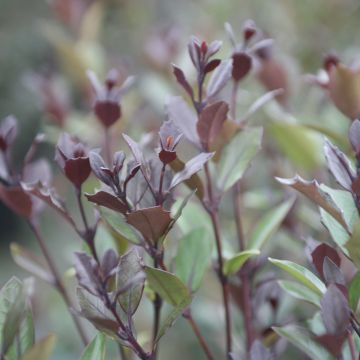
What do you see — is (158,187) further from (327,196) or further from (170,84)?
(170,84)

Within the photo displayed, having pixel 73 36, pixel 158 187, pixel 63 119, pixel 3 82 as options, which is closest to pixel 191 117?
pixel 158 187

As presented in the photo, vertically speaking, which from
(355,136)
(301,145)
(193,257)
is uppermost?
(355,136)

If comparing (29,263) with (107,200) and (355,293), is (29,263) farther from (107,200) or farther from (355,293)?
(355,293)

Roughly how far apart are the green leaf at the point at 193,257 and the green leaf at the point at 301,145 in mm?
353

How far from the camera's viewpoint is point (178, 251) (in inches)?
31.4

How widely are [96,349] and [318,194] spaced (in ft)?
0.89

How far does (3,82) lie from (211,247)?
224 cm

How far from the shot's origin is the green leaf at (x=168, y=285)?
624mm

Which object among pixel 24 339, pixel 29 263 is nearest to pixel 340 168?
pixel 24 339

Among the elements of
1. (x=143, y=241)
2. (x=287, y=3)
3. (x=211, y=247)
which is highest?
(x=143, y=241)

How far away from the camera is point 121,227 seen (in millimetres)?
677

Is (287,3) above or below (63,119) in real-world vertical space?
below

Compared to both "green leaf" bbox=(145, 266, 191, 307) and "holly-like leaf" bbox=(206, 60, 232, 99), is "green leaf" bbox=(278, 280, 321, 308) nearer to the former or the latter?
"green leaf" bbox=(145, 266, 191, 307)

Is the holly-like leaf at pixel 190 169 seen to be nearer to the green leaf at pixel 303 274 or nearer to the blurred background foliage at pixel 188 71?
the green leaf at pixel 303 274
